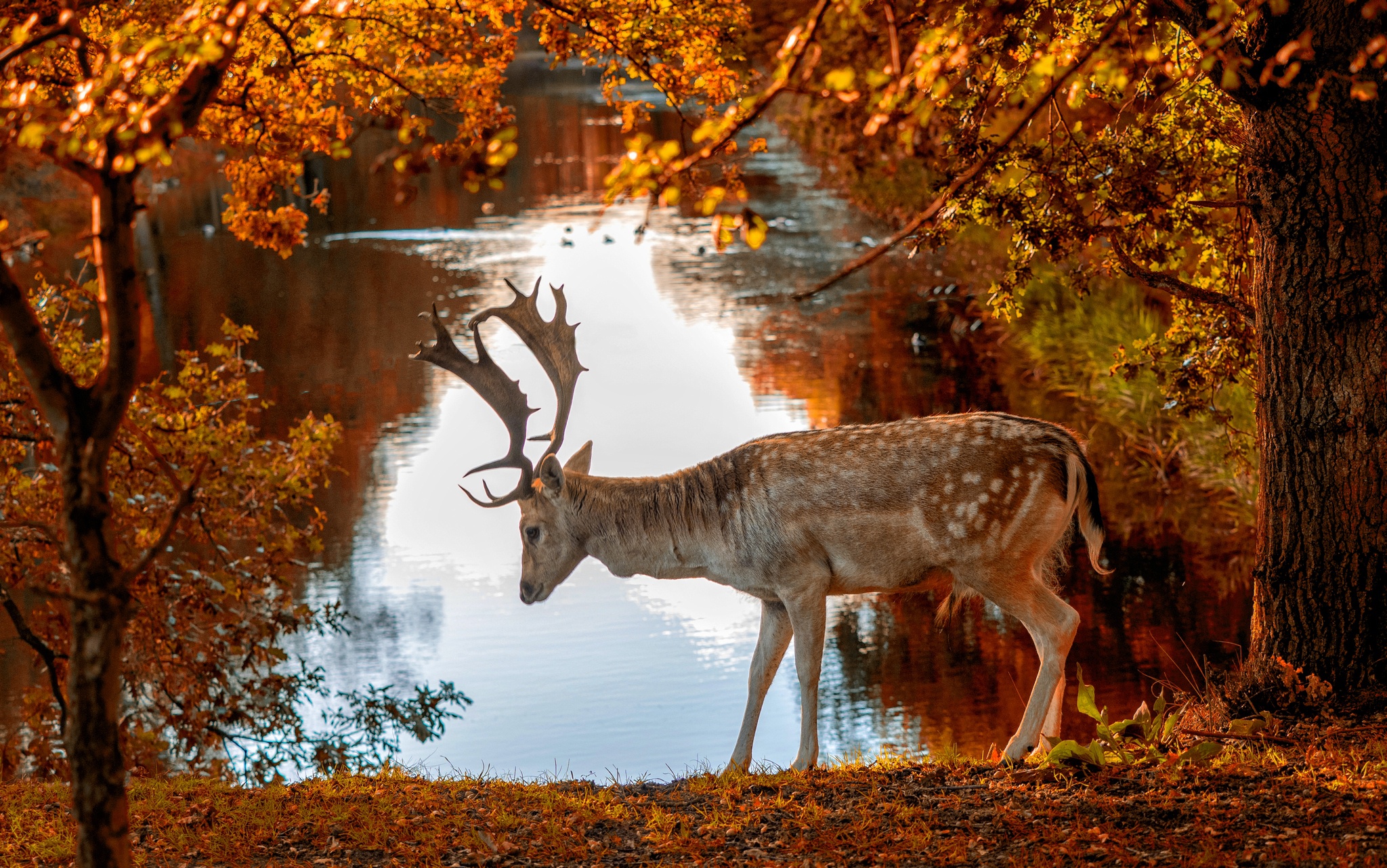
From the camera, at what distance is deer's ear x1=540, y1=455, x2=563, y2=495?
740 centimetres

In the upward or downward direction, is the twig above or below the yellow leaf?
below

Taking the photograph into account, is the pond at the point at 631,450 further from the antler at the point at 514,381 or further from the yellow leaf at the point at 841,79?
the antler at the point at 514,381

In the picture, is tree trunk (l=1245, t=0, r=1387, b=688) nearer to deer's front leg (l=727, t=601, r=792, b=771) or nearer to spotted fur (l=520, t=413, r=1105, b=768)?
spotted fur (l=520, t=413, r=1105, b=768)

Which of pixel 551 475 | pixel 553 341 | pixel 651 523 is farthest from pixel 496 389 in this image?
pixel 651 523

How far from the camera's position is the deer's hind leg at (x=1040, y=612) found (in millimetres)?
6672

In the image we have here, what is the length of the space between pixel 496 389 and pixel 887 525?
7.81ft

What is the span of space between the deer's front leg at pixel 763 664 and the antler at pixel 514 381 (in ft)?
4.95

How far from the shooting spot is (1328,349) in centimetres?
621

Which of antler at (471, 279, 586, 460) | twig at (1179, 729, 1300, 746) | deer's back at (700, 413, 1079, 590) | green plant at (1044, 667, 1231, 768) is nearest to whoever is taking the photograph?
green plant at (1044, 667, 1231, 768)

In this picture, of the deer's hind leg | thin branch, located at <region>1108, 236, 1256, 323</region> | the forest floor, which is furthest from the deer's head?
thin branch, located at <region>1108, 236, 1256, 323</region>

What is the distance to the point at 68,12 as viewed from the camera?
12.2 feet

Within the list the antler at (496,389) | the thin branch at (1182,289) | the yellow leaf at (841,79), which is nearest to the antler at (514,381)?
the antler at (496,389)

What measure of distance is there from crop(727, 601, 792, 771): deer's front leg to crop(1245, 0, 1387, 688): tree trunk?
244cm

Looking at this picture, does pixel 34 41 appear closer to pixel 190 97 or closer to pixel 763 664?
pixel 190 97
